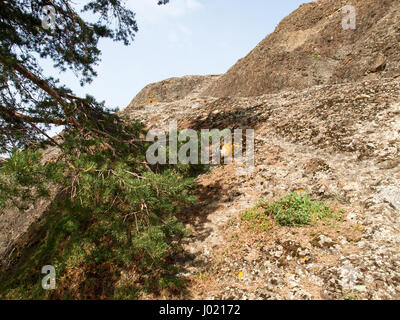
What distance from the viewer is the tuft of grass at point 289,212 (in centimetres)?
530

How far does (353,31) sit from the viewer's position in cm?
1780

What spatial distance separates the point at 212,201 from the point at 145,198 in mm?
2914

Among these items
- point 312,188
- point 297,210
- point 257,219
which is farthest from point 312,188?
point 257,219

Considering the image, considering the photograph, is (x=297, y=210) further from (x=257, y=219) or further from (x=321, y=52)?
(x=321, y=52)

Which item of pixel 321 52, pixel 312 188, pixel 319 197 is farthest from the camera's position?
pixel 321 52

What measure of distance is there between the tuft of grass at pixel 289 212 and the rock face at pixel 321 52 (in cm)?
894

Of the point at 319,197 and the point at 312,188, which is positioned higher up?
the point at 312,188

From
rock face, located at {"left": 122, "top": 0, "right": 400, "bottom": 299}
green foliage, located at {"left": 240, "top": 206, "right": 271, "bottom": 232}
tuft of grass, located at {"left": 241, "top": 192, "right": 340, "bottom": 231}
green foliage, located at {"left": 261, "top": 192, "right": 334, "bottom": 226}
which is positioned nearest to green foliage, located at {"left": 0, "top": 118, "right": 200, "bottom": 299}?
rock face, located at {"left": 122, "top": 0, "right": 400, "bottom": 299}

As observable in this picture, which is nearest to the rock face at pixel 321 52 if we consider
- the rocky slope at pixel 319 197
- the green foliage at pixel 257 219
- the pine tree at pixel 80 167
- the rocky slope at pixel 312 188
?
the rocky slope at pixel 312 188

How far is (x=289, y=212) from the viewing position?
5.48m

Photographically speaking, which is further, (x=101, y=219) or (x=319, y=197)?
(x=319, y=197)

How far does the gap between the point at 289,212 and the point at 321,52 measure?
17.4 m
